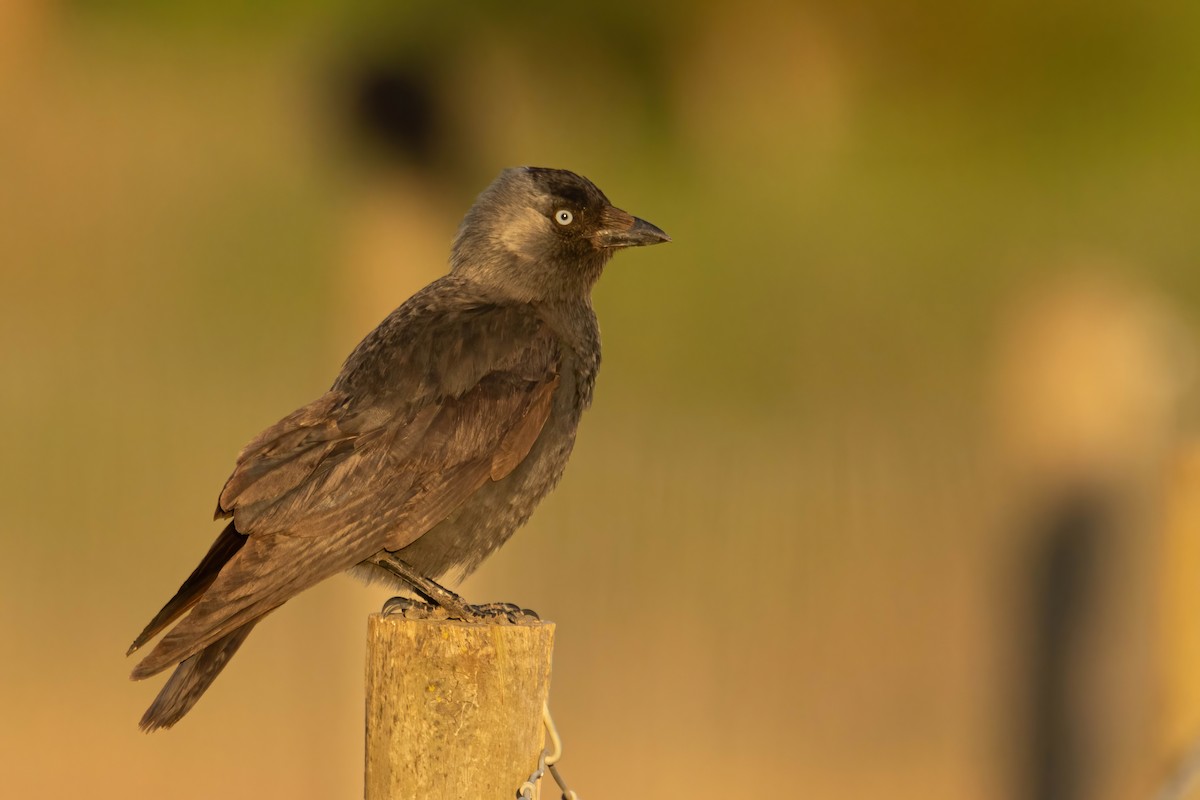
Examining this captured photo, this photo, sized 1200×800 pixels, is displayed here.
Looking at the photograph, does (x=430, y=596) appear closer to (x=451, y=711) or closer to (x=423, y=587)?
(x=423, y=587)

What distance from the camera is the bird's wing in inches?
124

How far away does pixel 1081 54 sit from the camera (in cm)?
679

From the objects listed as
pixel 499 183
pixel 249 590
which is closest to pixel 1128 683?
pixel 499 183

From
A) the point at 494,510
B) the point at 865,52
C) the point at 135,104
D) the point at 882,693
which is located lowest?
the point at 882,693

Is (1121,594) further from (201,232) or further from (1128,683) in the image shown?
(201,232)

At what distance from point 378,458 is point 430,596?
1.35 feet

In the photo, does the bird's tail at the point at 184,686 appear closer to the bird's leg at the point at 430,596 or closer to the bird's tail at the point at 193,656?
the bird's tail at the point at 193,656

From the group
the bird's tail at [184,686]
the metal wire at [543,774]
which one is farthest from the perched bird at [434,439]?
the metal wire at [543,774]

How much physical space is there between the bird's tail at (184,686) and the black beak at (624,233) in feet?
5.30

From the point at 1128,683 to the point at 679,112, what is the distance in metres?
3.16

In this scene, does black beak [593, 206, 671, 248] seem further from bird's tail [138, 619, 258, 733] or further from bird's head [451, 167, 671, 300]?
bird's tail [138, 619, 258, 733]

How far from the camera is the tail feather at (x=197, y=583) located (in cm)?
321

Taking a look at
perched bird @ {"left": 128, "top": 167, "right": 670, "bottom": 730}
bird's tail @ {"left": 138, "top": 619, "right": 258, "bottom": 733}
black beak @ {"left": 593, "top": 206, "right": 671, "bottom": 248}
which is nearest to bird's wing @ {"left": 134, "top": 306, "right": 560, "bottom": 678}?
perched bird @ {"left": 128, "top": 167, "right": 670, "bottom": 730}

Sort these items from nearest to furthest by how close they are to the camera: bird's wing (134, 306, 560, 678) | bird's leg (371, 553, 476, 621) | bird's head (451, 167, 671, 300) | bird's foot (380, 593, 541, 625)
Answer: bird's wing (134, 306, 560, 678), bird's foot (380, 593, 541, 625), bird's leg (371, 553, 476, 621), bird's head (451, 167, 671, 300)
